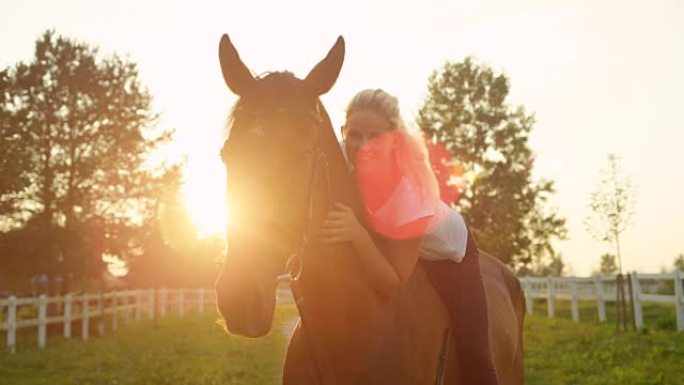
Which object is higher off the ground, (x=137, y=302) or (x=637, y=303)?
(x=137, y=302)

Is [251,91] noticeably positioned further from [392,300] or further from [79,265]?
[79,265]

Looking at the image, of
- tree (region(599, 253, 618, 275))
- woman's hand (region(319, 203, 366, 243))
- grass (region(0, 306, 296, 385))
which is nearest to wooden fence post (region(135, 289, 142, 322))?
grass (region(0, 306, 296, 385))

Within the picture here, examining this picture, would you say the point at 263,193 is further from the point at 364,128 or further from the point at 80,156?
the point at 80,156

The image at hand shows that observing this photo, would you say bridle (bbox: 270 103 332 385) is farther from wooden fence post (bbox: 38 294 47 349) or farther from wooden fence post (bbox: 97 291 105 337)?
wooden fence post (bbox: 97 291 105 337)

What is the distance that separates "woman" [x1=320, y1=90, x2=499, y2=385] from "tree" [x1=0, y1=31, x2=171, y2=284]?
79.9 feet

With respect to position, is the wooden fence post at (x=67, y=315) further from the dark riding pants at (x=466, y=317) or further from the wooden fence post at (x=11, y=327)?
the dark riding pants at (x=466, y=317)

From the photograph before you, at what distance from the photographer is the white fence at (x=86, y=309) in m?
19.1

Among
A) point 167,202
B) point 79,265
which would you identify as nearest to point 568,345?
point 79,265

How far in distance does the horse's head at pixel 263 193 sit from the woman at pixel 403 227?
402mm

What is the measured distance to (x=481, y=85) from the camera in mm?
48188

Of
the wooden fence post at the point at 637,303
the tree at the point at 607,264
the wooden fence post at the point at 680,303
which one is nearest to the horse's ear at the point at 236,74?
the wooden fence post at the point at 680,303

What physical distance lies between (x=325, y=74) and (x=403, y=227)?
2.86ft

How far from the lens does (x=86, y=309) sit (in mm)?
23828

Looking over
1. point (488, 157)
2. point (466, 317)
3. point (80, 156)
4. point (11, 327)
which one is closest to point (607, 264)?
point (488, 157)
